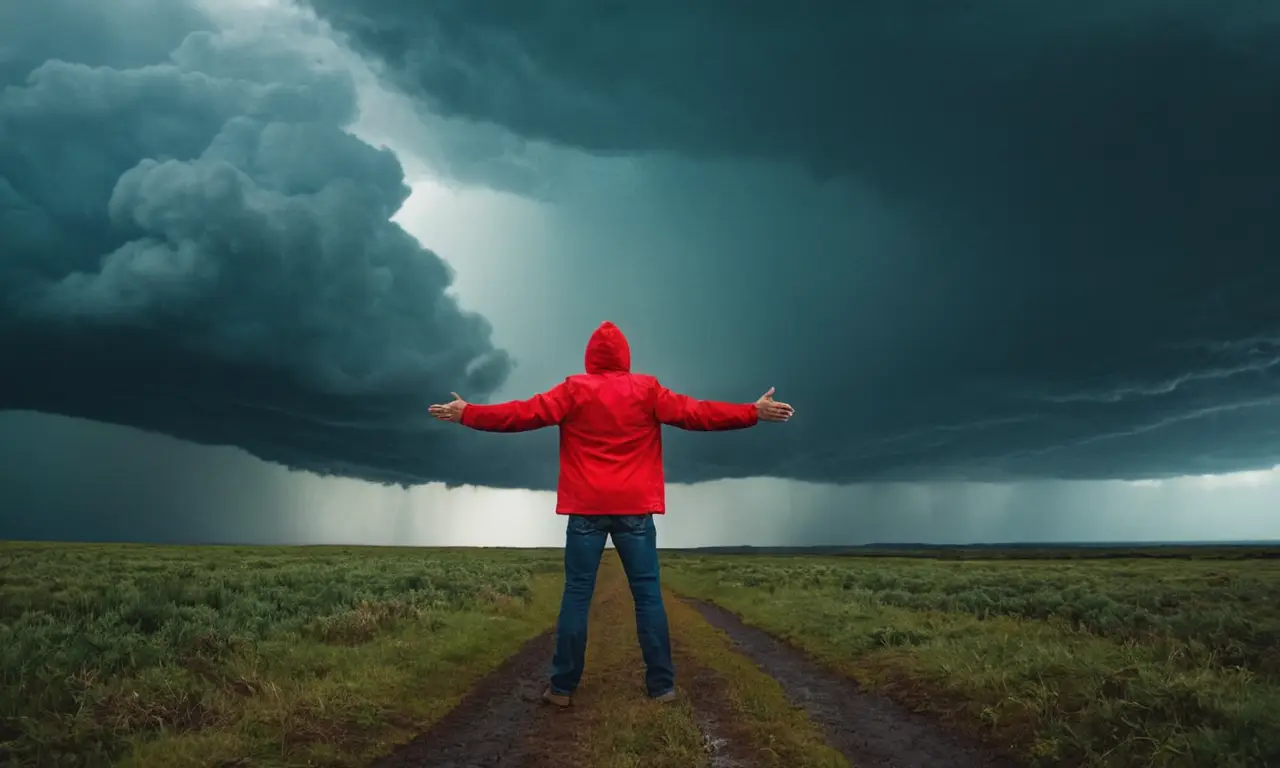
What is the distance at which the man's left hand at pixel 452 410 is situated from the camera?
759 centimetres

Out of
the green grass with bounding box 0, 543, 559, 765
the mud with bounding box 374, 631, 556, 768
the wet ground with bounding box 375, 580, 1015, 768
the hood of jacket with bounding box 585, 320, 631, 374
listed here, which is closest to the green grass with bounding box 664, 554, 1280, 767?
the wet ground with bounding box 375, 580, 1015, 768

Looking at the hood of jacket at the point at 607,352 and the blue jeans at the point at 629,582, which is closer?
the blue jeans at the point at 629,582

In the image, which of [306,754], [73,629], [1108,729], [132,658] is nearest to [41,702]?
[132,658]

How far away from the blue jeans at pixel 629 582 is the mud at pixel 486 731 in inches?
27.7

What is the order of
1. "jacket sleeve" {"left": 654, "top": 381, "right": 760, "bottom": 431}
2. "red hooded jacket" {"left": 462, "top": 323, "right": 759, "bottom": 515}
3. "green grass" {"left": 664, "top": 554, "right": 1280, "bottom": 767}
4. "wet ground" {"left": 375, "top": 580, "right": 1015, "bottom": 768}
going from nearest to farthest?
"green grass" {"left": 664, "top": 554, "right": 1280, "bottom": 767}, "wet ground" {"left": 375, "top": 580, "right": 1015, "bottom": 768}, "red hooded jacket" {"left": 462, "top": 323, "right": 759, "bottom": 515}, "jacket sleeve" {"left": 654, "top": 381, "right": 760, "bottom": 431}

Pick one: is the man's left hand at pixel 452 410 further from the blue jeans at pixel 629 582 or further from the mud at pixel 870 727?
the mud at pixel 870 727

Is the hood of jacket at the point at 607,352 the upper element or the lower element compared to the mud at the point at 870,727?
upper

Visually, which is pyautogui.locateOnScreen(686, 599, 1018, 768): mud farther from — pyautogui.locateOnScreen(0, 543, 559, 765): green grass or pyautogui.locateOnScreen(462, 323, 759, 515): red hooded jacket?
pyautogui.locateOnScreen(0, 543, 559, 765): green grass

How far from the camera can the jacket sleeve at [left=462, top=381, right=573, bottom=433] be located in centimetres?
738

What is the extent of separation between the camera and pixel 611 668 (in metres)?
9.58

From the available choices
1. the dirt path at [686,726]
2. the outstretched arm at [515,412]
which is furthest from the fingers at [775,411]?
the dirt path at [686,726]

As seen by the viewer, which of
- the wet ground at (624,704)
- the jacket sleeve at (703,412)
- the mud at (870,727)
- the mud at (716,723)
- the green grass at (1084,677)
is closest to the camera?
the mud at (716,723)

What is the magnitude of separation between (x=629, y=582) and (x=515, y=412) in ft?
6.44

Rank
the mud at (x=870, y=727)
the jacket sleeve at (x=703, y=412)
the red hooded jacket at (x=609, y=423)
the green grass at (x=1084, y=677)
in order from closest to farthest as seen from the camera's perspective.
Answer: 1. the green grass at (x=1084, y=677)
2. the mud at (x=870, y=727)
3. the red hooded jacket at (x=609, y=423)
4. the jacket sleeve at (x=703, y=412)
